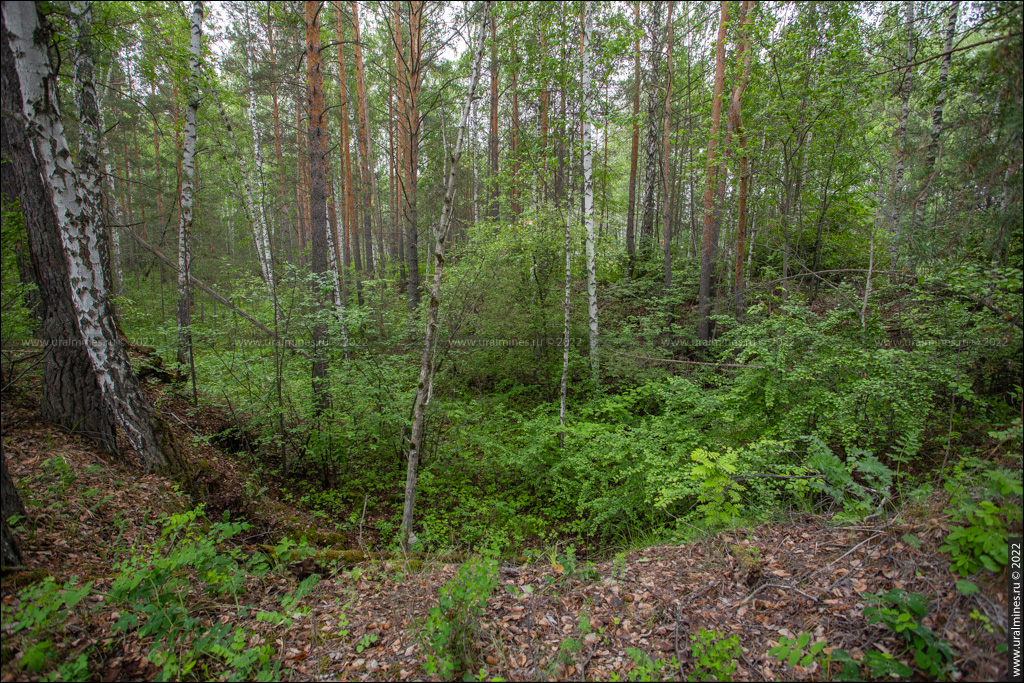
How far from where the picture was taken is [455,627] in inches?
108

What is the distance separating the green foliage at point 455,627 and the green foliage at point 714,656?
1.38m

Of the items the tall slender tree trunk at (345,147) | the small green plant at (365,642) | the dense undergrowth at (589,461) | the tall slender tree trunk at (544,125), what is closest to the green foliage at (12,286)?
the dense undergrowth at (589,461)

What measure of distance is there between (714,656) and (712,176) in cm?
972

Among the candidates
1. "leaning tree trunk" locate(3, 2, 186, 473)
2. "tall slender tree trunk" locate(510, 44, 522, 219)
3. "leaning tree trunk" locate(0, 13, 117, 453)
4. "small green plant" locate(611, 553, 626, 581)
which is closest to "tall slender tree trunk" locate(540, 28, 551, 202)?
"tall slender tree trunk" locate(510, 44, 522, 219)

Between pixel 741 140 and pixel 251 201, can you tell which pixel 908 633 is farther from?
pixel 251 201

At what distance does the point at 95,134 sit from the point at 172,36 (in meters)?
2.71

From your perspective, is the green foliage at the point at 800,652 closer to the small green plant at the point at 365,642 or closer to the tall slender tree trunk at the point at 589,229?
the small green plant at the point at 365,642

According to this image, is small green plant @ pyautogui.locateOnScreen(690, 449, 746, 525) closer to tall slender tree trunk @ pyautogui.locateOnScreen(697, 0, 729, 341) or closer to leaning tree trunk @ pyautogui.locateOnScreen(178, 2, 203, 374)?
tall slender tree trunk @ pyautogui.locateOnScreen(697, 0, 729, 341)

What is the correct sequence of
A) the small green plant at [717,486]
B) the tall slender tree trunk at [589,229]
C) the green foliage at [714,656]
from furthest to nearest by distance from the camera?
the tall slender tree trunk at [589,229], the small green plant at [717,486], the green foliage at [714,656]

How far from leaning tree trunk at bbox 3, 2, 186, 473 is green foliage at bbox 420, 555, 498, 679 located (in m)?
3.52

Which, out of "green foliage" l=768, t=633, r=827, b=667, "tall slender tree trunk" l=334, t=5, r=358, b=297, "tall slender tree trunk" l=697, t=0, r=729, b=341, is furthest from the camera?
"tall slender tree trunk" l=334, t=5, r=358, b=297

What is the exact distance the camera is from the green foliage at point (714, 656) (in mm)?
2408

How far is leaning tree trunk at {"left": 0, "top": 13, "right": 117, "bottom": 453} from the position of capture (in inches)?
162

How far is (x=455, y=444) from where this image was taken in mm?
6410
